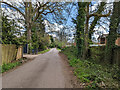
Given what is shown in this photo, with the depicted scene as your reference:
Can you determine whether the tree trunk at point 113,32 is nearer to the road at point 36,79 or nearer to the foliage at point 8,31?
the road at point 36,79

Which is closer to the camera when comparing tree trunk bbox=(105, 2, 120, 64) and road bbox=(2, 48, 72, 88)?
road bbox=(2, 48, 72, 88)

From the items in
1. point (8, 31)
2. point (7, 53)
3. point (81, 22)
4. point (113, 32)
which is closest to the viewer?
point (7, 53)

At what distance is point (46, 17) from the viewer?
13.2 meters

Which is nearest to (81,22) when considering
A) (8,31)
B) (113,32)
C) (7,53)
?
(113,32)

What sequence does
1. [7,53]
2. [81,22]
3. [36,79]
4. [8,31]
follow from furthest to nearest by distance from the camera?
[81,22] → [8,31] → [7,53] → [36,79]

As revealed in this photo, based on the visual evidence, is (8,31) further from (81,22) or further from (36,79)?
(81,22)

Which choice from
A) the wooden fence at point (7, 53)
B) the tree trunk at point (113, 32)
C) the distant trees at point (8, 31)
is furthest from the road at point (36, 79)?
the tree trunk at point (113, 32)

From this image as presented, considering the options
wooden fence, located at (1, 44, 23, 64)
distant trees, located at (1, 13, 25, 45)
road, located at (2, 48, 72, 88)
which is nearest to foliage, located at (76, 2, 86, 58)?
road, located at (2, 48, 72, 88)

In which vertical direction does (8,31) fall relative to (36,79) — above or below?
above

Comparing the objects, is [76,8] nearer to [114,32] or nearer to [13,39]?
[114,32]

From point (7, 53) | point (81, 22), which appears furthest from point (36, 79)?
point (81, 22)

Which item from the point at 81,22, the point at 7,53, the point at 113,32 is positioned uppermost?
the point at 81,22

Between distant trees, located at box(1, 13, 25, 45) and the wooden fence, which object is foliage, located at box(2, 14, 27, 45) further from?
the wooden fence

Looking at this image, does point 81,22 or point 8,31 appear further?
point 81,22
